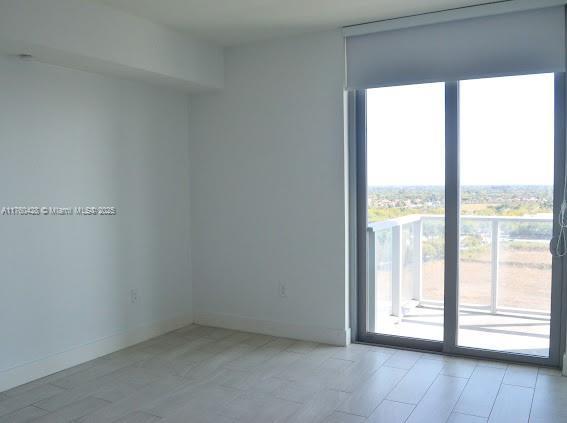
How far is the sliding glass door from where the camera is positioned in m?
3.54

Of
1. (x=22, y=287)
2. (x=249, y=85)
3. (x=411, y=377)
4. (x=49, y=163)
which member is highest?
(x=249, y=85)

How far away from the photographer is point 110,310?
399 cm

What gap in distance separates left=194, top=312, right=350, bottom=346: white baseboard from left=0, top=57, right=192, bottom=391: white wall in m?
0.27

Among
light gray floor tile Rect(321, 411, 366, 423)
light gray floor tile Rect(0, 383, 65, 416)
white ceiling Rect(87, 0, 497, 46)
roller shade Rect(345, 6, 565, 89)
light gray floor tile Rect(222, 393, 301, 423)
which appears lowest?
light gray floor tile Rect(222, 393, 301, 423)

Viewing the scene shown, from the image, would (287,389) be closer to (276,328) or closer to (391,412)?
(391,412)

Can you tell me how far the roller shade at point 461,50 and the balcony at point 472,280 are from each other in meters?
1.04

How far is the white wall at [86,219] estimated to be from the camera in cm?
331

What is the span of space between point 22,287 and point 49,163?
0.84m

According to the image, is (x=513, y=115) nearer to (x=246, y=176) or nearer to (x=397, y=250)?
(x=397, y=250)

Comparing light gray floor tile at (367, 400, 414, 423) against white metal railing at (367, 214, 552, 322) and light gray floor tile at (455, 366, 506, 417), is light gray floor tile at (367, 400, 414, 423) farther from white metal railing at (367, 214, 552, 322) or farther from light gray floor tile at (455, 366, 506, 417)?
white metal railing at (367, 214, 552, 322)

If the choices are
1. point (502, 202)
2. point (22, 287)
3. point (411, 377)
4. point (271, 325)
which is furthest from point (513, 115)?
point (22, 287)

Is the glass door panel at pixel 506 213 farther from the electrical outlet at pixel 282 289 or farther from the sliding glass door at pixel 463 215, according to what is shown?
the electrical outlet at pixel 282 289

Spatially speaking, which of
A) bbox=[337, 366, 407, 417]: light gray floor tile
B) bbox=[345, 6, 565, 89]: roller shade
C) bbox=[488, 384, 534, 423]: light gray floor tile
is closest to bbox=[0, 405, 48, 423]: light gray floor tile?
bbox=[337, 366, 407, 417]: light gray floor tile

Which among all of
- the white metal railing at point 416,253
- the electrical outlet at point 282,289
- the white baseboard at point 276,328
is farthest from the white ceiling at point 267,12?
the white baseboard at point 276,328
